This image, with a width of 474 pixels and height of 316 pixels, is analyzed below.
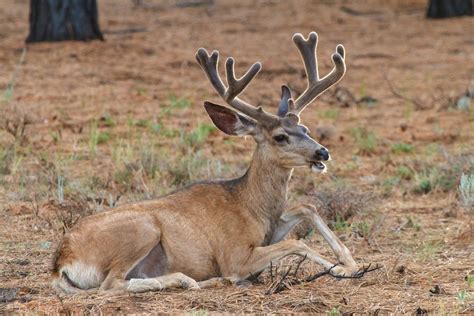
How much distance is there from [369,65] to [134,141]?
21.6 feet

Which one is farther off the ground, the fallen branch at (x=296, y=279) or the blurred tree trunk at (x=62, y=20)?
the fallen branch at (x=296, y=279)

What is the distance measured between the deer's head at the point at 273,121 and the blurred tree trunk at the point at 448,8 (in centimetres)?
1453

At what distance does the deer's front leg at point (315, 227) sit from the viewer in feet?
28.7

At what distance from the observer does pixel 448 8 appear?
77.3 feet

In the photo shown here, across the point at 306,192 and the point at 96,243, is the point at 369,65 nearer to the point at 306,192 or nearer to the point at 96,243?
the point at 306,192

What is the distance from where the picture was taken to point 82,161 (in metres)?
13.1

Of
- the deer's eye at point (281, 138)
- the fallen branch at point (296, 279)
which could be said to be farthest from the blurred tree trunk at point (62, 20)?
the fallen branch at point (296, 279)

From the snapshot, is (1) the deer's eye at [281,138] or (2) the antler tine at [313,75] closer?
(1) the deer's eye at [281,138]

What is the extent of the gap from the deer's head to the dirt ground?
2.77ft

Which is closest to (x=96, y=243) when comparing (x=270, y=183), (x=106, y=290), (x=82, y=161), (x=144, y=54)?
(x=106, y=290)

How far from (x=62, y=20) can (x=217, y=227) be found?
34.9 ft

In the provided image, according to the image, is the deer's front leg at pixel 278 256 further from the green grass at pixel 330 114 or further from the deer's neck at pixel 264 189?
the green grass at pixel 330 114

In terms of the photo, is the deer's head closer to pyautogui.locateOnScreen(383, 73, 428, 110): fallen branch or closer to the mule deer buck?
the mule deer buck

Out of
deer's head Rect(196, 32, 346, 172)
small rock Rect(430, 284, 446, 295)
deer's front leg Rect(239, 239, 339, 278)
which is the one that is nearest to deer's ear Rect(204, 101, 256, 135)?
Answer: deer's head Rect(196, 32, 346, 172)
